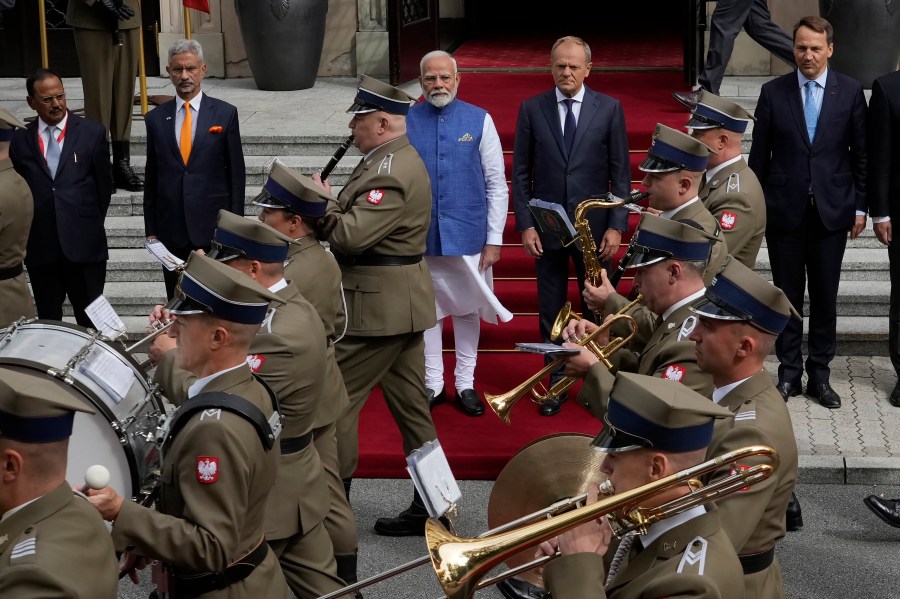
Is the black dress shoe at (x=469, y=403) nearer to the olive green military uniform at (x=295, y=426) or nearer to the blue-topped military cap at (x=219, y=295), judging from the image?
the olive green military uniform at (x=295, y=426)

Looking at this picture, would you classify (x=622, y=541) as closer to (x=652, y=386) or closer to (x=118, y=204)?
(x=652, y=386)

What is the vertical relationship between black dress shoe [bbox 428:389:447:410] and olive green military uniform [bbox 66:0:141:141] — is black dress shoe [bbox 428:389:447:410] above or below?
below

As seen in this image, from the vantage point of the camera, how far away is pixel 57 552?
11.3 feet

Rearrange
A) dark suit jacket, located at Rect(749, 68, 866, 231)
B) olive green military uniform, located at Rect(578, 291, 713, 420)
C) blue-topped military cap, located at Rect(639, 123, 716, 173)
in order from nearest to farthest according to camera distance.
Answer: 1. olive green military uniform, located at Rect(578, 291, 713, 420)
2. blue-topped military cap, located at Rect(639, 123, 716, 173)
3. dark suit jacket, located at Rect(749, 68, 866, 231)

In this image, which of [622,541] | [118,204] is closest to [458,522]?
[622,541]

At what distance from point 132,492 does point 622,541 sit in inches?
75.9

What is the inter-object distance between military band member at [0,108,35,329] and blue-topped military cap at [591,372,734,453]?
4.67m

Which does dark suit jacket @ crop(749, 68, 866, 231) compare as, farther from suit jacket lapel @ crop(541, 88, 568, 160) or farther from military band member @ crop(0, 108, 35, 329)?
military band member @ crop(0, 108, 35, 329)

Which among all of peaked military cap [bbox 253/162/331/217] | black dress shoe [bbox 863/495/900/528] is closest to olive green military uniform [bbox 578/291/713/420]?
peaked military cap [bbox 253/162/331/217]

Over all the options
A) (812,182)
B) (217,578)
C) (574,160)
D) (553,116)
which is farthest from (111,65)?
(217,578)

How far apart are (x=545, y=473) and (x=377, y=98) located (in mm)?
2586

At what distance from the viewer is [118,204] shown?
10945mm

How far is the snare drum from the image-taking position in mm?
4844

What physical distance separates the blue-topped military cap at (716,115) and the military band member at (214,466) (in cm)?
373
